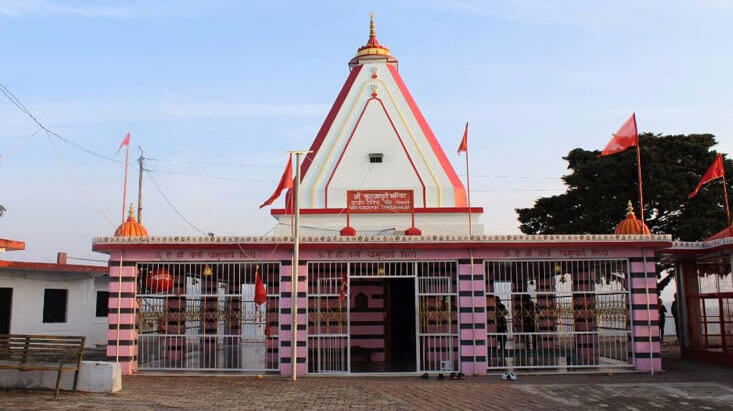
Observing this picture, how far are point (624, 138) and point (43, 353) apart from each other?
1353 cm

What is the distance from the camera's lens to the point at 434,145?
69.1 feet

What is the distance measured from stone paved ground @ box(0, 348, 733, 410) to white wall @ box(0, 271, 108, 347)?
25.6 ft

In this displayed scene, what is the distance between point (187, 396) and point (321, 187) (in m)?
9.78

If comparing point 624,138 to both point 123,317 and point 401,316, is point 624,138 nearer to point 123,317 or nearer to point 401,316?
point 401,316

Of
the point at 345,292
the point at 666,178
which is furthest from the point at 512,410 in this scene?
the point at 666,178

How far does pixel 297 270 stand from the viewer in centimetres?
1453

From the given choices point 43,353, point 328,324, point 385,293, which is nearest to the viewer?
point 43,353

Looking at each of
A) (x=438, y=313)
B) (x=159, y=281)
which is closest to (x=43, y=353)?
(x=159, y=281)

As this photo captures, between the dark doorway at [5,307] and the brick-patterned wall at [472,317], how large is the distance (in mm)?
13293

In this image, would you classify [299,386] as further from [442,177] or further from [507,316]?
[442,177]

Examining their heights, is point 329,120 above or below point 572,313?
above

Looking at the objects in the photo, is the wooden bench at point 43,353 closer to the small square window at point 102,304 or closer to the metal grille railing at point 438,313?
the metal grille railing at point 438,313

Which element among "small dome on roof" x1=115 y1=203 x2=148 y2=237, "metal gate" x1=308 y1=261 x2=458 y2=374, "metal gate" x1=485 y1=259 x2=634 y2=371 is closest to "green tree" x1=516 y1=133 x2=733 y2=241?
"metal gate" x1=485 y1=259 x2=634 y2=371

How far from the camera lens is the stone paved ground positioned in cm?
1080
